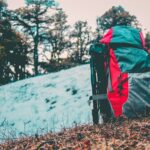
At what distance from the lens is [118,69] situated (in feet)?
22.8

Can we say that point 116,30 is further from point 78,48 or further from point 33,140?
point 78,48

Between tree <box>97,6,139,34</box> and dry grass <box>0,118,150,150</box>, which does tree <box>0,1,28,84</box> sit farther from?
dry grass <box>0,118,150,150</box>

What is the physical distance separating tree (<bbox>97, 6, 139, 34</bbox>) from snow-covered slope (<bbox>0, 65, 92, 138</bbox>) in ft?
62.0

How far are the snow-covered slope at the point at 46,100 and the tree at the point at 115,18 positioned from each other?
62.0ft

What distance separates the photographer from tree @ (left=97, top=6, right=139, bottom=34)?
39.0 m

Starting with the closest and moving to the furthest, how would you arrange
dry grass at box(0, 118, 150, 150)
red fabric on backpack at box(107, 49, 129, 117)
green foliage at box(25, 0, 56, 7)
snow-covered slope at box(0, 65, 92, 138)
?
dry grass at box(0, 118, 150, 150)
red fabric on backpack at box(107, 49, 129, 117)
snow-covered slope at box(0, 65, 92, 138)
green foliage at box(25, 0, 56, 7)

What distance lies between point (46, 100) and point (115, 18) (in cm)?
2309

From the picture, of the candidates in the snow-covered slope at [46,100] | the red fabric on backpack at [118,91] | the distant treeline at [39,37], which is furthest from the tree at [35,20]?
the red fabric on backpack at [118,91]

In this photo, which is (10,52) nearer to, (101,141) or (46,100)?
(46,100)

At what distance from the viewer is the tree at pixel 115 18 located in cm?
3900

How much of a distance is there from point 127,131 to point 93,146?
2.79 feet

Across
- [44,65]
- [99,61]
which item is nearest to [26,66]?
[44,65]

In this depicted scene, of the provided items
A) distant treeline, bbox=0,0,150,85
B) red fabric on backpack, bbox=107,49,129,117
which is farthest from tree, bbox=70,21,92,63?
red fabric on backpack, bbox=107,49,129,117

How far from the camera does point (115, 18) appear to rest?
129 feet
